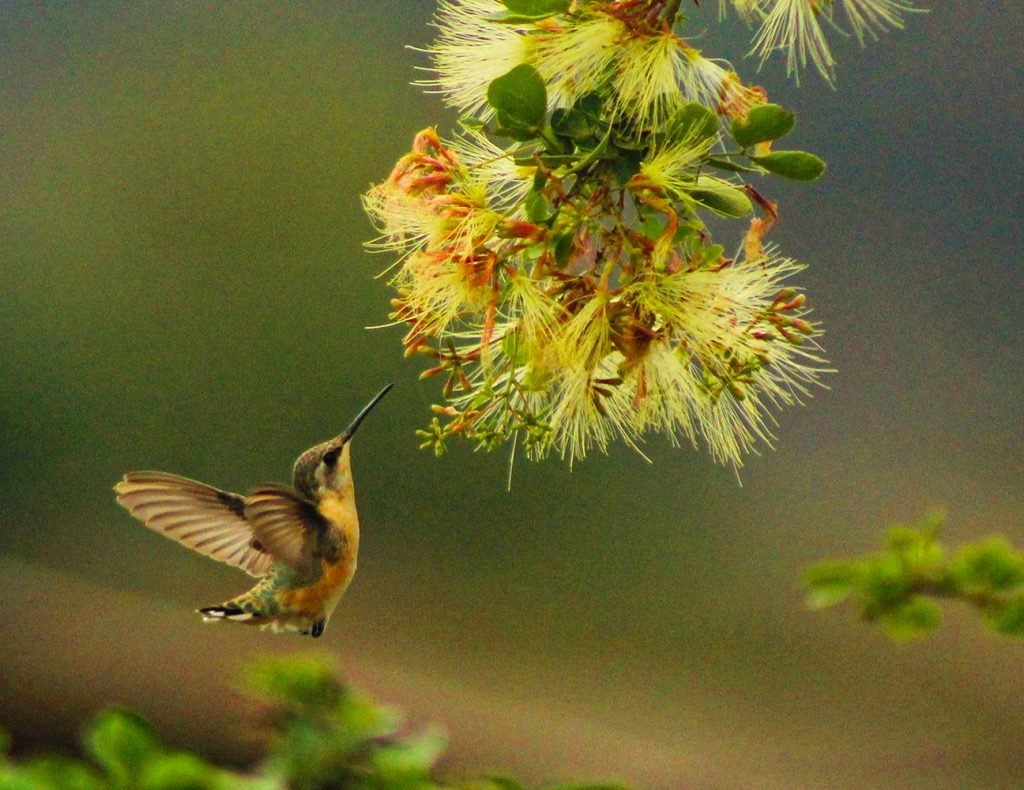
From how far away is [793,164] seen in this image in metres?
0.58

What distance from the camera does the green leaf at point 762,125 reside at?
0.56m

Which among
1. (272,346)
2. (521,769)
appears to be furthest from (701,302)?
(272,346)

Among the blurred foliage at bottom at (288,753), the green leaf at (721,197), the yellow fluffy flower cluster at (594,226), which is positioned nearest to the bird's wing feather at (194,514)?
the yellow fluffy flower cluster at (594,226)

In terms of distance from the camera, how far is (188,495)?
0.93m

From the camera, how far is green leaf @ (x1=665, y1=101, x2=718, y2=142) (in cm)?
55

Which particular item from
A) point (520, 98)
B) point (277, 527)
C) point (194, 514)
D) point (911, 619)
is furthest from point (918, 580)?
point (194, 514)

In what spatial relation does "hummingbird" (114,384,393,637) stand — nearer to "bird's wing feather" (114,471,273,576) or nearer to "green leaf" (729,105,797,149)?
"bird's wing feather" (114,471,273,576)

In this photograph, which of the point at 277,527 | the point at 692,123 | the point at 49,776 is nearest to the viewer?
the point at 49,776

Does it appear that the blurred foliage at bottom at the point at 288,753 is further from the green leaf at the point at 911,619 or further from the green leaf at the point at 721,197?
the green leaf at the point at 721,197

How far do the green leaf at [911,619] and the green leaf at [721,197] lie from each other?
256mm

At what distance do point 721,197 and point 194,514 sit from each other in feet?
1.77

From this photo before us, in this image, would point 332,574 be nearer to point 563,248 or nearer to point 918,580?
point 563,248

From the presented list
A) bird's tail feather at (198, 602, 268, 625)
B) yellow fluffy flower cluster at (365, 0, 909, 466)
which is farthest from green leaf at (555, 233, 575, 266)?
bird's tail feather at (198, 602, 268, 625)

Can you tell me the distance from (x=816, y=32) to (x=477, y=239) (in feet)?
0.72
